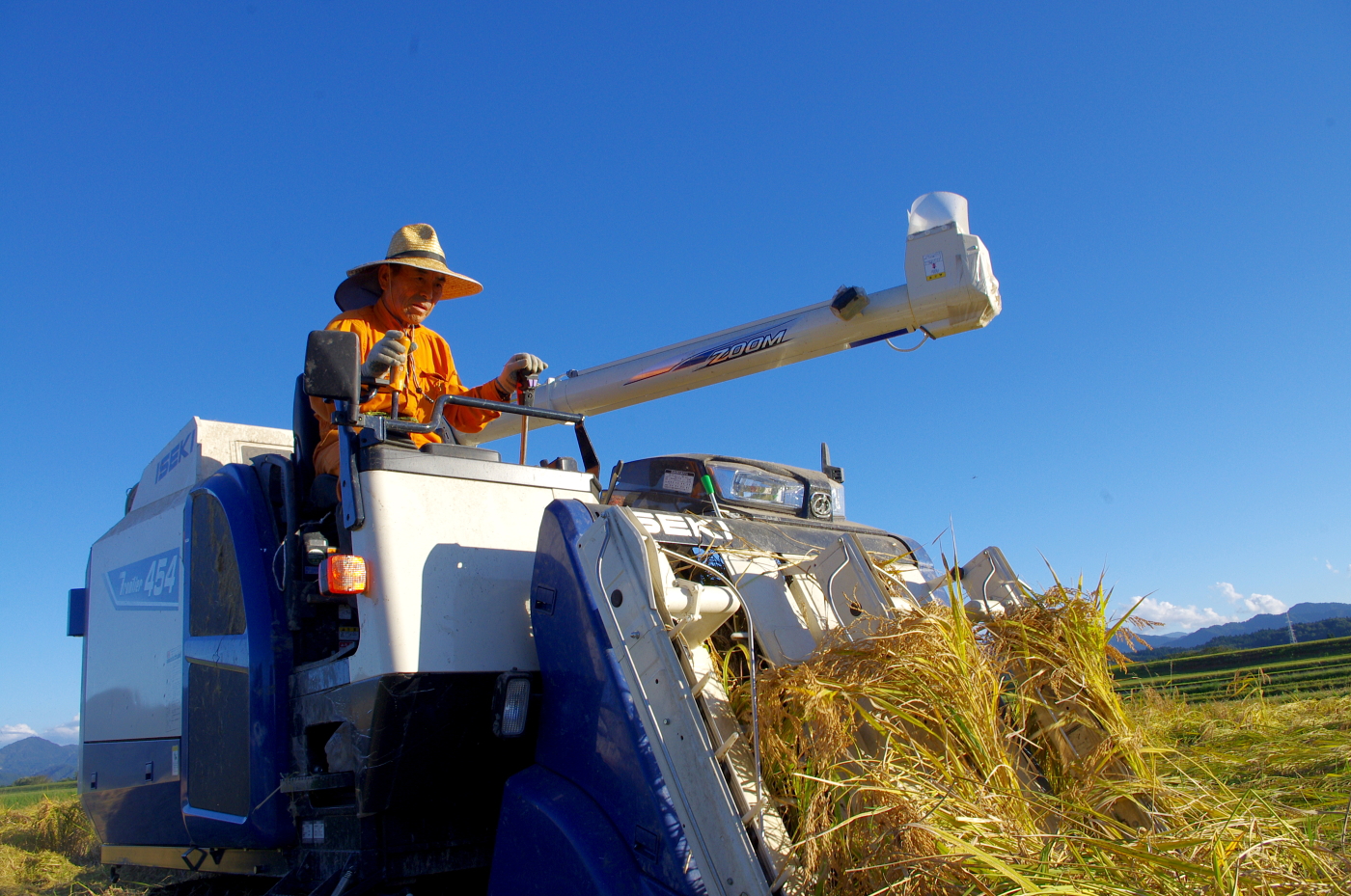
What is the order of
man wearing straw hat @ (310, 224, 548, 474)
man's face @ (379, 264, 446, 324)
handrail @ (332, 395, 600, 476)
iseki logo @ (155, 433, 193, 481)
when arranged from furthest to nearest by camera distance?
1. iseki logo @ (155, 433, 193, 481)
2. man's face @ (379, 264, 446, 324)
3. man wearing straw hat @ (310, 224, 548, 474)
4. handrail @ (332, 395, 600, 476)

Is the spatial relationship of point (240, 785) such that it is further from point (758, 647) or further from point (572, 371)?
point (572, 371)

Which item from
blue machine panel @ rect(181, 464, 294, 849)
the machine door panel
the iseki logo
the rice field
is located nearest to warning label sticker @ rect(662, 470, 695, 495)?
the rice field

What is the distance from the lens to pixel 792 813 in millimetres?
2340

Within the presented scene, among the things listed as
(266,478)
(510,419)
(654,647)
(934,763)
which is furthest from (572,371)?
(934,763)

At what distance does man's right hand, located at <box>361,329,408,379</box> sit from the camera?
3336mm

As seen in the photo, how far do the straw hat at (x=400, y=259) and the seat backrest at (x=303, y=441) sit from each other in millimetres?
619

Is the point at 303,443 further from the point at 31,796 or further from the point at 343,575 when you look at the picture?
the point at 31,796

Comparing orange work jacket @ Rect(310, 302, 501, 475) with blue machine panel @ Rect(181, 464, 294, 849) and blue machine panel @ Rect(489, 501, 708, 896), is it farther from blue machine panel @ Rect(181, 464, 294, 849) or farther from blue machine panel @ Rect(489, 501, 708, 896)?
blue machine panel @ Rect(489, 501, 708, 896)

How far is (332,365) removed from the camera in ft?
10.1

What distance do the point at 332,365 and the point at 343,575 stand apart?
0.69 meters

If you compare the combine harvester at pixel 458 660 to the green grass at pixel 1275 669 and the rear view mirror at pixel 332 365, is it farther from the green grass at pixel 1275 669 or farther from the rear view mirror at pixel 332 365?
the green grass at pixel 1275 669

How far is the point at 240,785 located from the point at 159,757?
94cm

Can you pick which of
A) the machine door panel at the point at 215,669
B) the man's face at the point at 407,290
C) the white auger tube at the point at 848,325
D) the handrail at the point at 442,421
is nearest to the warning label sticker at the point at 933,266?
the white auger tube at the point at 848,325

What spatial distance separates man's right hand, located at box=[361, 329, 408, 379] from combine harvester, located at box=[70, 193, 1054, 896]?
0.14 m
